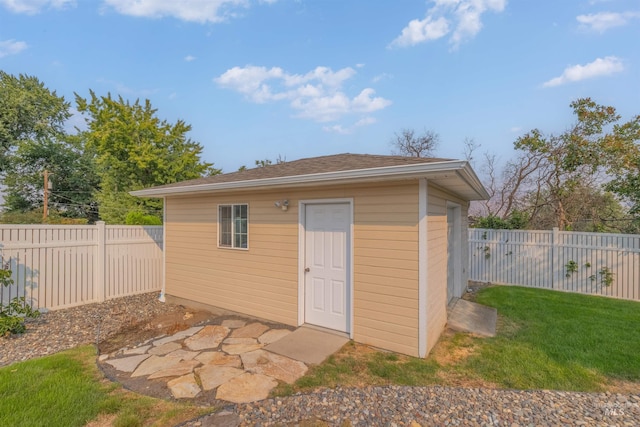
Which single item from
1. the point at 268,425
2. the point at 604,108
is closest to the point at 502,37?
the point at 604,108

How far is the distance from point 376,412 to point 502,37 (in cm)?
880

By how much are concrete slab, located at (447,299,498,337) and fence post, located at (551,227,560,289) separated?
3.09 m

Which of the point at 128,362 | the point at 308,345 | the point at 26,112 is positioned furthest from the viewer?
the point at 26,112

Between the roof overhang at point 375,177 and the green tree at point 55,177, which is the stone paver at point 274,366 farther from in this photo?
the green tree at point 55,177

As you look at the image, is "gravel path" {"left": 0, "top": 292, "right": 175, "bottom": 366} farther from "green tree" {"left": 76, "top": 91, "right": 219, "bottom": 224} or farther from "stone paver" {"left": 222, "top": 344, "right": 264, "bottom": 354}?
"green tree" {"left": 76, "top": 91, "right": 219, "bottom": 224}

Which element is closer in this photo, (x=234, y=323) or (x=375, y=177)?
(x=375, y=177)

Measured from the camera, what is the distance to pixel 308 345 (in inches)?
161

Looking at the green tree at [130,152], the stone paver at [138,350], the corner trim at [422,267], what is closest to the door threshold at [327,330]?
the corner trim at [422,267]

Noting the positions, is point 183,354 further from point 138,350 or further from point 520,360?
point 520,360

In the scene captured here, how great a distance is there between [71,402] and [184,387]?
0.98m

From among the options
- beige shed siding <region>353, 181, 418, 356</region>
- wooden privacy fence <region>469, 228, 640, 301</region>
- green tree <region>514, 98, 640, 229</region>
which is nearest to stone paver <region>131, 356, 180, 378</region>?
beige shed siding <region>353, 181, 418, 356</region>

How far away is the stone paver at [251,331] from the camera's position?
4555 mm

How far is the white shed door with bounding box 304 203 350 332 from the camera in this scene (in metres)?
4.45

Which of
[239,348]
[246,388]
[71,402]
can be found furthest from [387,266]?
[71,402]
